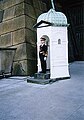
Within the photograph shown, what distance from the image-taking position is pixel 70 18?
13141 millimetres

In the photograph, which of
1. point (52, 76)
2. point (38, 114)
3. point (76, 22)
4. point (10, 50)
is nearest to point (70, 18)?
point (76, 22)

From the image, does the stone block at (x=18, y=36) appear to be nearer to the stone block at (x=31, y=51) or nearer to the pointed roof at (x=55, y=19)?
the stone block at (x=31, y=51)

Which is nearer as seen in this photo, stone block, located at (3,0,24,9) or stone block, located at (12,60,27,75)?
stone block, located at (12,60,27,75)

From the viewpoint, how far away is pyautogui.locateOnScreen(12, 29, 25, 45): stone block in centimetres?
927

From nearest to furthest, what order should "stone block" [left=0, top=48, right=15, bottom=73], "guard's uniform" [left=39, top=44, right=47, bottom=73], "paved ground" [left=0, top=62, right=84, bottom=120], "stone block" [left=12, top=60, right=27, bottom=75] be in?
"paved ground" [left=0, top=62, right=84, bottom=120]
"guard's uniform" [left=39, top=44, right=47, bottom=73]
"stone block" [left=0, top=48, right=15, bottom=73]
"stone block" [left=12, top=60, right=27, bottom=75]

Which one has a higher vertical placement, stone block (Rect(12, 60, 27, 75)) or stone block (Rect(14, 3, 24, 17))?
stone block (Rect(14, 3, 24, 17))

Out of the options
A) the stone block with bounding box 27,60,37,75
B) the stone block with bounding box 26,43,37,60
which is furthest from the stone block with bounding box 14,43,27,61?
the stone block with bounding box 27,60,37,75

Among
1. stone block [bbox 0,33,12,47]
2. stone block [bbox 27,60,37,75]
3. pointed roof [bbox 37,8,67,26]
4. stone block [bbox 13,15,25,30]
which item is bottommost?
stone block [bbox 27,60,37,75]

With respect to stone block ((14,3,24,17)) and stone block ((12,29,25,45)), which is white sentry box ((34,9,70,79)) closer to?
stone block ((12,29,25,45))

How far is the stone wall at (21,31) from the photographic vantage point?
9099mm

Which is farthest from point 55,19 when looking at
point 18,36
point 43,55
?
point 18,36

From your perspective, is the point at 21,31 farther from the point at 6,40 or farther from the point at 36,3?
the point at 36,3

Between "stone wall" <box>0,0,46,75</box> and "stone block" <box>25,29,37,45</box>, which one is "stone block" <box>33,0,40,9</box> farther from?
"stone block" <box>25,29,37,45</box>

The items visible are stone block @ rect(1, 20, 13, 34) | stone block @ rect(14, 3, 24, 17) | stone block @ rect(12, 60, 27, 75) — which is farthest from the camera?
stone block @ rect(1, 20, 13, 34)
